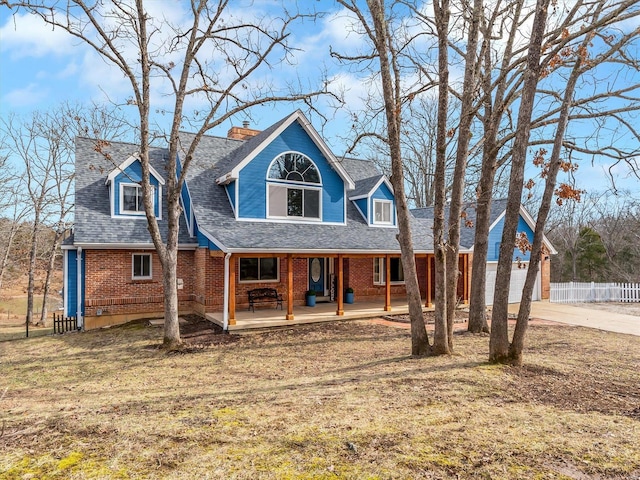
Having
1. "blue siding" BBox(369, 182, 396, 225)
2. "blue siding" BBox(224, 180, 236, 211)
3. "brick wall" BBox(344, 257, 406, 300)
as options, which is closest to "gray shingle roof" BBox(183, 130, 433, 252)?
"blue siding" BBox(224, 180, 236, 211)

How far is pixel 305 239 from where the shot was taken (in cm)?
1380

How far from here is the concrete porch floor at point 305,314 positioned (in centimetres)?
1249

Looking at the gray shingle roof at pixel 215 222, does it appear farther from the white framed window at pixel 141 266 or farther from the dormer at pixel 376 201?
the white framed window at pixel 141 266

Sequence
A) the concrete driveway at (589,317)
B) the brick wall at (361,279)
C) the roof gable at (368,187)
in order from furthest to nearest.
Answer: the brick wall at (361,279), the roof gable at (368,187), the concrete driveway at (589,317)

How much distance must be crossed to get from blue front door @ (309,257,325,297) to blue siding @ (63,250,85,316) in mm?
8492

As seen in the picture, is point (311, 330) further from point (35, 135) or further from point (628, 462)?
point (35, 135)

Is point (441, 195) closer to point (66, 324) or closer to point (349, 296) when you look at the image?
point (349, 296)

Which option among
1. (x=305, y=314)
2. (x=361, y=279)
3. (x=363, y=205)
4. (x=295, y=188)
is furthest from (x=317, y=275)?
(x=295, y=188)

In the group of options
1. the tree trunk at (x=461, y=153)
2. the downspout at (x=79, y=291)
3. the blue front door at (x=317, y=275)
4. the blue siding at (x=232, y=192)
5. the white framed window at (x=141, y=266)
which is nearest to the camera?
the tree trunk at (x=461, y=153)

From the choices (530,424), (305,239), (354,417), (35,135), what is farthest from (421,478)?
(35,135)

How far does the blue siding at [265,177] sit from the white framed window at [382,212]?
6.00 ft

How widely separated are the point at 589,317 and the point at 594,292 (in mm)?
8152

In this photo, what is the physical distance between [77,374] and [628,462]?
30.0ft

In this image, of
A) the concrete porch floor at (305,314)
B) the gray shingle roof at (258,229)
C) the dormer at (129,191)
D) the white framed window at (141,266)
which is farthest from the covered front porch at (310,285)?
the dormer at (129,191)
